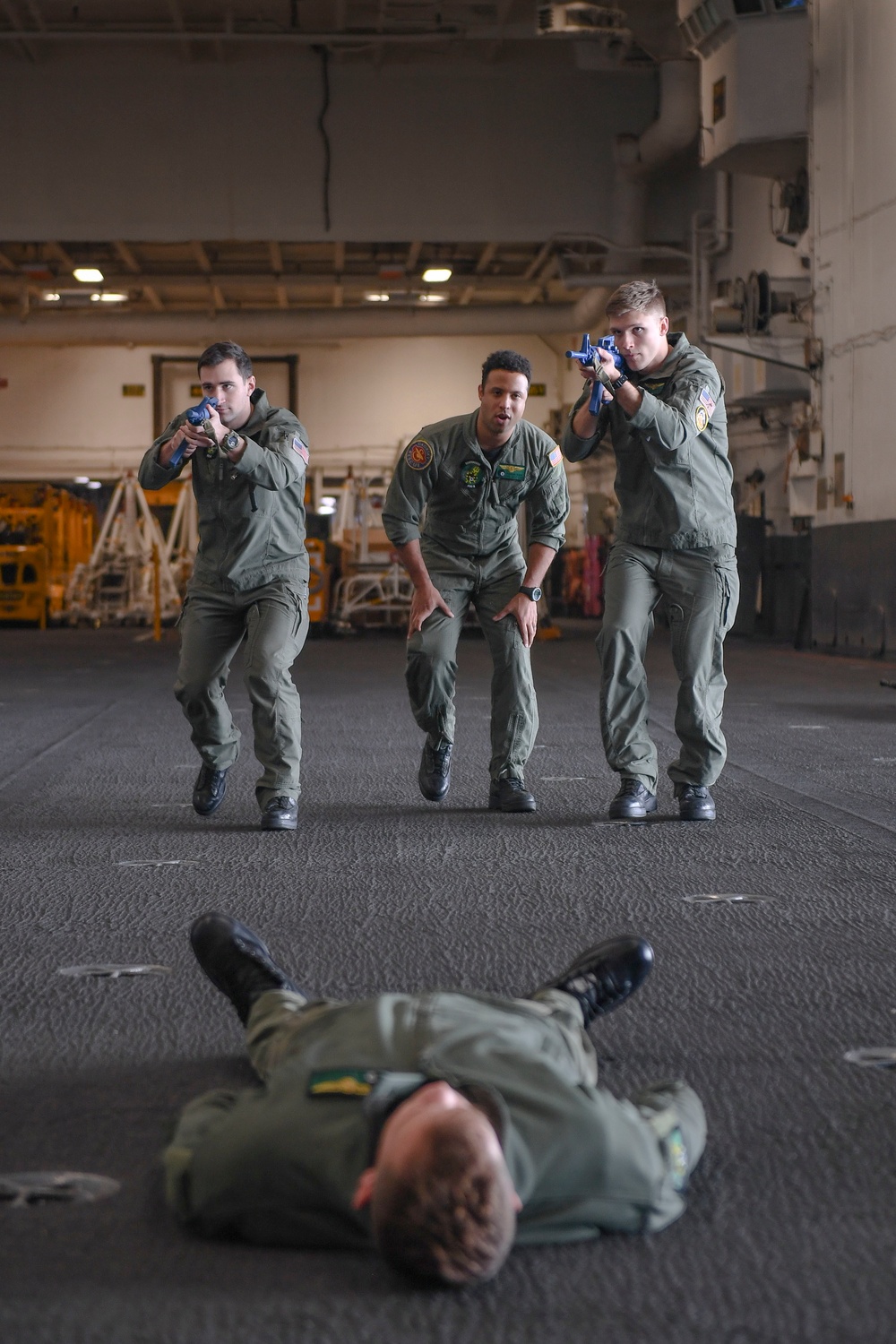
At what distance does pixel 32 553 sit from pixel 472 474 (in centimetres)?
2130

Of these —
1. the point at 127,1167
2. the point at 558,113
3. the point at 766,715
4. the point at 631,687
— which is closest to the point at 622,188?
the point at 558,113

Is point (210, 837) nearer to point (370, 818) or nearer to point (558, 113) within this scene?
point (370, 818)

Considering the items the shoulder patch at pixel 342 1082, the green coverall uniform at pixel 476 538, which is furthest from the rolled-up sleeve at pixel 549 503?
the shoulder patch at pixel 342 1082

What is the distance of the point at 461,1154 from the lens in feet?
Answer: 5.46

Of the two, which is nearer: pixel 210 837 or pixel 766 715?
pixel 210 837

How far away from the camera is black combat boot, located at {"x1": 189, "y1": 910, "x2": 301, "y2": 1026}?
→ 273cm

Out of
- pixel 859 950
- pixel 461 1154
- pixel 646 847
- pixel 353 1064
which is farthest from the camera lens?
pixel 646 847

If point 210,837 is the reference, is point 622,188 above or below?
above

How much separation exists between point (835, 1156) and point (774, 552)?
57.9 feet

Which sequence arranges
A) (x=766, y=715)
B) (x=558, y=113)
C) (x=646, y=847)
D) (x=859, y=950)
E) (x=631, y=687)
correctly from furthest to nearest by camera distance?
(x=558, y=113) < (x=766, y=715) < (x=631, y=687) < (x=646, y=847) < (x=859, y=950)

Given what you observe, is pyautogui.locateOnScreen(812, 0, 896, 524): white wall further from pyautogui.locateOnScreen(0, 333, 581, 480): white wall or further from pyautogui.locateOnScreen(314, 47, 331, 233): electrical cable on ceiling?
pyautogui.locateOnScreen(0, 333, 581, 480): white wall

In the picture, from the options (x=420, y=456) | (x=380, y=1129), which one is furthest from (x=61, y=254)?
(x=380, y=1129)

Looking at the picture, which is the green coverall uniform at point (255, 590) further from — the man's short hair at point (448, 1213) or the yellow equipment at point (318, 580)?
the yellow equipment at point (318, 580)

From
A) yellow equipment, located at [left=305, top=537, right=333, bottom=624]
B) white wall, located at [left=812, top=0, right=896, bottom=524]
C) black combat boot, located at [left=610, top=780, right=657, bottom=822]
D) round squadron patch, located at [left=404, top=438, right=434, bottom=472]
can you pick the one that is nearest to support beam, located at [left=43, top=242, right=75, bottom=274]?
yellow equipment, located at [left=305, top=537, right=333, bottom=624]
